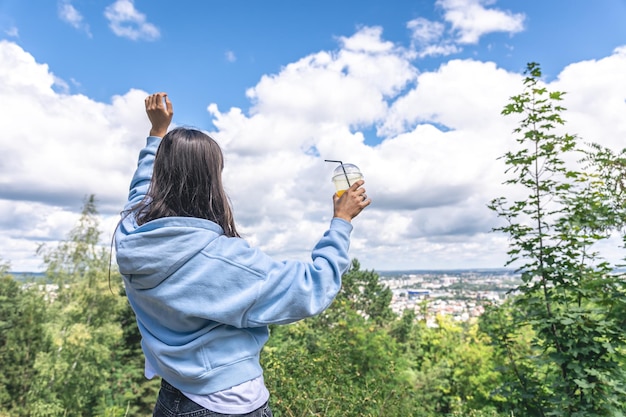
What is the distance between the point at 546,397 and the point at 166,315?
2869 millimetres

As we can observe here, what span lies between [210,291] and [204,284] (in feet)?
0.07

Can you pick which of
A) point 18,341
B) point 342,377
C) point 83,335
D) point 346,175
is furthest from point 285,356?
point 83,335

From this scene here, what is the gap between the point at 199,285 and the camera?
1045mm

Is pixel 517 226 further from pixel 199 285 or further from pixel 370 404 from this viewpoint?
pixel 199 285

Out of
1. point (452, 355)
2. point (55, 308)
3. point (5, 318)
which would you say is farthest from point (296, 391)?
point (55, 308)

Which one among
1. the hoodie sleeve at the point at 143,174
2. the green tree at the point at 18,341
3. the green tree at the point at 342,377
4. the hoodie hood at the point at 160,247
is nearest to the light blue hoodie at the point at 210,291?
the hoodie hood at the point at 160,247

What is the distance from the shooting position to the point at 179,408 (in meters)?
1.12

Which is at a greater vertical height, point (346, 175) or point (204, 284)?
point (346, 175)

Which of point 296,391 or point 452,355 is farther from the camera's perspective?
point 452,355

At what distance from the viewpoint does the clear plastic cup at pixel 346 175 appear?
4.75ft

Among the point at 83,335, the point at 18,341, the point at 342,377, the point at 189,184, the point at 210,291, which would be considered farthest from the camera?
the point at 83,335

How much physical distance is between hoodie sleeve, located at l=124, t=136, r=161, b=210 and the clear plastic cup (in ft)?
2.01

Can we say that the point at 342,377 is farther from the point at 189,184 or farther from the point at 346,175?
the point at 189,184

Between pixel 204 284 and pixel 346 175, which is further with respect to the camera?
pixel 346 175
